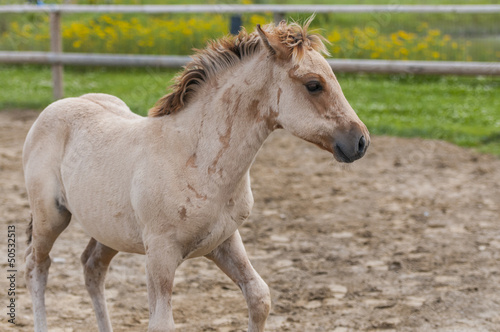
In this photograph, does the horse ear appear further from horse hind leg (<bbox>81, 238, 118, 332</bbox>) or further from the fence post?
the fence post

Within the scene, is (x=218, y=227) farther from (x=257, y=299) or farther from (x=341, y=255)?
(x=341, y=255)

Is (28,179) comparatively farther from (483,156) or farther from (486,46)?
(486,46)

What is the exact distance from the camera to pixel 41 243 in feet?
11.7

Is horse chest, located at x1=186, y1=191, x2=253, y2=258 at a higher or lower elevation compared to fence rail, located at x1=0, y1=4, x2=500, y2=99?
lower

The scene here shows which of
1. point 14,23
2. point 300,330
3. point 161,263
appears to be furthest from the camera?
point 14,23

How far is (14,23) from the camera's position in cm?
1352

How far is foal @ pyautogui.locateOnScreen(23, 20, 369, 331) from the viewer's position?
286 cm

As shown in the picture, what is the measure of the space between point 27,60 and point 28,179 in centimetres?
714

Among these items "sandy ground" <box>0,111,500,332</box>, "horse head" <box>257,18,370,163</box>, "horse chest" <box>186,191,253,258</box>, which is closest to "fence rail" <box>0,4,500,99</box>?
"sandy ground" <box>0,111,500,332</box>

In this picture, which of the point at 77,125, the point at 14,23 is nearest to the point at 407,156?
the point at 77,125

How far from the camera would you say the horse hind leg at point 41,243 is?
11.5 feet

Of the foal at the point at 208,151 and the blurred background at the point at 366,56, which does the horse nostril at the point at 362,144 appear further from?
the blurred background at the point at 366,56

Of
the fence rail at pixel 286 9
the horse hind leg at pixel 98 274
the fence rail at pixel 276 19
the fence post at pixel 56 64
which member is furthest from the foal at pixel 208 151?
the fence post at pixel 56 64

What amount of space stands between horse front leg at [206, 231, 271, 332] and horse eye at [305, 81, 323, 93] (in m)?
0.83
